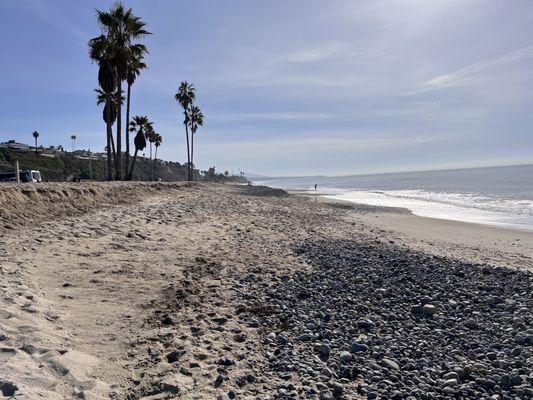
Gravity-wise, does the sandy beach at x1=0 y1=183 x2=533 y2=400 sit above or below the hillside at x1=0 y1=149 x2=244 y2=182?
below

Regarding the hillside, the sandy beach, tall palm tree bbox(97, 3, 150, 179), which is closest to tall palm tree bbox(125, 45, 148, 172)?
tall palm tree bbox(97, 3, 150, 179)

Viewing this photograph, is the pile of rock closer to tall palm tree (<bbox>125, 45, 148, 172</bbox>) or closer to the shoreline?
the shoreline

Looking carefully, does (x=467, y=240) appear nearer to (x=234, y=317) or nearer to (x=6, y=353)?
(x=234, y=317)

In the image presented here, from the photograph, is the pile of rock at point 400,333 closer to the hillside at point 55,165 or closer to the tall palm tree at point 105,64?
the tall palm tree at point 105,64

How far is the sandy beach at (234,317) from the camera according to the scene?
4809 millimetres

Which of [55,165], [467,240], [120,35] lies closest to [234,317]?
[467,240]

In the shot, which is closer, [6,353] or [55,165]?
[6,353]

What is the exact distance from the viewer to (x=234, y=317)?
6941 millimetres

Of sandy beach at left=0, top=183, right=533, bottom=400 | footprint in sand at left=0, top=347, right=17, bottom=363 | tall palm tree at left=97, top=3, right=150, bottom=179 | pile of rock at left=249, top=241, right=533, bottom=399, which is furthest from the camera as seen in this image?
tall palm tree at left=97, top=3, right=150, bottom=179

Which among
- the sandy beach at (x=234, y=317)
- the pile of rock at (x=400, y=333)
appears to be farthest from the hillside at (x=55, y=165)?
the pile of rock at (x=400, y=333)

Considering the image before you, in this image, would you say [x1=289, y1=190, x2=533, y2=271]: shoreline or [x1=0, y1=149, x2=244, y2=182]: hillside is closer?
[x1=289, y1=190, x2=533, y2=271]: shoreline

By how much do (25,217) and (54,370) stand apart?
8090 millimetres

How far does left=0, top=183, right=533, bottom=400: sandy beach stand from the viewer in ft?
15.8

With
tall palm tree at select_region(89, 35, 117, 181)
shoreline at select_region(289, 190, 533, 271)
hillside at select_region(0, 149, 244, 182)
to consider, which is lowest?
shoreline at select_region(289, 190, 533, 271)
